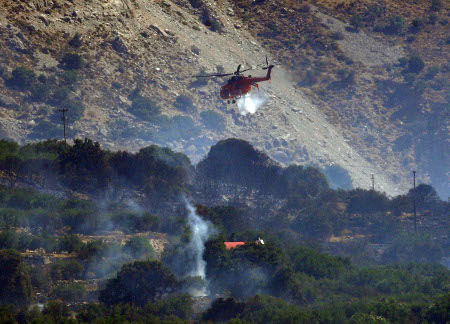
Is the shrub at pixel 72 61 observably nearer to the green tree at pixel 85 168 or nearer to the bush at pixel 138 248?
the green tree at pixel 85 168

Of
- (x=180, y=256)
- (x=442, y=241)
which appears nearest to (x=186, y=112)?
(x=442, y=241)

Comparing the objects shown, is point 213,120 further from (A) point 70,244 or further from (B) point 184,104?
(A) point 70,244

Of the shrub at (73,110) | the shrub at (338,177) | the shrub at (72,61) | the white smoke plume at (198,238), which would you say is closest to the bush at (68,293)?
the white smoke plume at (198,238)

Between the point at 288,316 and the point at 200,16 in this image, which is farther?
the point at 200,16

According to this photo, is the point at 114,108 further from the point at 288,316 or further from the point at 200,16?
the point at 288,316

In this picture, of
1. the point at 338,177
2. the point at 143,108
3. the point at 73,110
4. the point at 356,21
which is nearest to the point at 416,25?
the point at 356,21

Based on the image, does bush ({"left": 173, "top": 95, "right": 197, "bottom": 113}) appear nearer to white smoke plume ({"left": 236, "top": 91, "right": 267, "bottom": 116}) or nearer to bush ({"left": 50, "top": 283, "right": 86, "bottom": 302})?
white smoke plume ({"left": 236, "top": 91, "right": 267, "bottom": 116})
